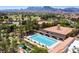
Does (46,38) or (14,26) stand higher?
(14,26)

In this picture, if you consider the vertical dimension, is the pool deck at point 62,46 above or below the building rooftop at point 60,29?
below

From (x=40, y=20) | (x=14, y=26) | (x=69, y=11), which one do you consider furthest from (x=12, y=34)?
(x=69, y=11)

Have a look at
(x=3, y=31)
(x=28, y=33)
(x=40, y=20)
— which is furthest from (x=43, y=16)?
(x=3, y=31)

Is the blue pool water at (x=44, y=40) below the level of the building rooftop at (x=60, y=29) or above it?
below

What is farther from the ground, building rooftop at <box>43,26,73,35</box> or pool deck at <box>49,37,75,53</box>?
building rooftop at <box>43,26,73,35</box>

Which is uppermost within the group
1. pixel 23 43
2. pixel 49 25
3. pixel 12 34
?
pixel 49 25

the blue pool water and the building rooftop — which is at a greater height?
the building rooftop

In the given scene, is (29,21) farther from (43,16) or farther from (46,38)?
(46,38)

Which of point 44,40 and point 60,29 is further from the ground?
point 60,29

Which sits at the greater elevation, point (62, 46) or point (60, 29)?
point (60, 29)

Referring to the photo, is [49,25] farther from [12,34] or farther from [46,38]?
[12,34]
